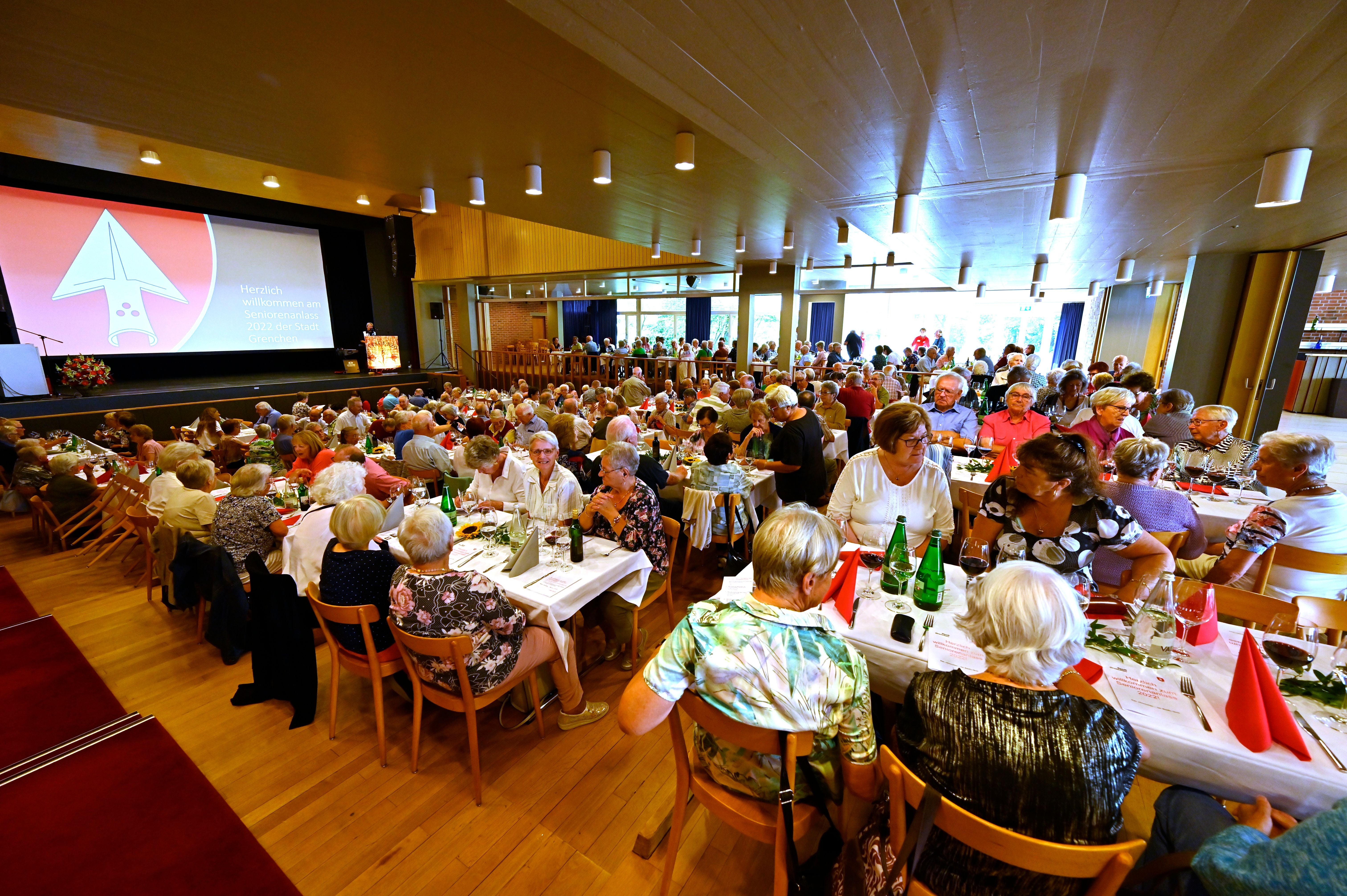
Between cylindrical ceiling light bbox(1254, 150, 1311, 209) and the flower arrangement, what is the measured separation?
1692 cm

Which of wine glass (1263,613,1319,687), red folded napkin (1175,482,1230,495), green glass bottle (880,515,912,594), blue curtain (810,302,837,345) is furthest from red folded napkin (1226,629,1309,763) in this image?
blue curtain (810,302,837,345)

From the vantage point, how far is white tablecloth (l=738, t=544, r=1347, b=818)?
129 centimetres

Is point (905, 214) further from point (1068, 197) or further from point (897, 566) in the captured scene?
point (897, 566)

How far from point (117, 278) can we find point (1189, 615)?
53.7 feet

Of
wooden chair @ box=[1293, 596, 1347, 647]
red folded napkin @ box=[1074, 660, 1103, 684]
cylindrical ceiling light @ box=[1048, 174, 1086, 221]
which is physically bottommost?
red folded napkin @ box=[1074, 660, 1103, 684]

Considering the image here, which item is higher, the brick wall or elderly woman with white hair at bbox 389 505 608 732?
the brick wall

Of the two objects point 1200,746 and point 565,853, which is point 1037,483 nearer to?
point 1200,746

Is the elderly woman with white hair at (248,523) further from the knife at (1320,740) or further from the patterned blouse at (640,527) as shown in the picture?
the knife at (1320,740)

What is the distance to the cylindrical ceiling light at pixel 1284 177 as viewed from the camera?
11.6ft

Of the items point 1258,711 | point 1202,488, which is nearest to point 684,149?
point 1258,711

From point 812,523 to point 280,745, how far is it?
302 cm

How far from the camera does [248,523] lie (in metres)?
3.13

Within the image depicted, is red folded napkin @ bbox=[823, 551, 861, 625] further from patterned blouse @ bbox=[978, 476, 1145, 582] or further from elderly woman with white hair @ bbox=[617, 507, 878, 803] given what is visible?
patterned blouse @ bbox=[978, 476, 1145, 582]

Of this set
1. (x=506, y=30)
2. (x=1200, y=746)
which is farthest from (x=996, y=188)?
(x=1200, y=746)
